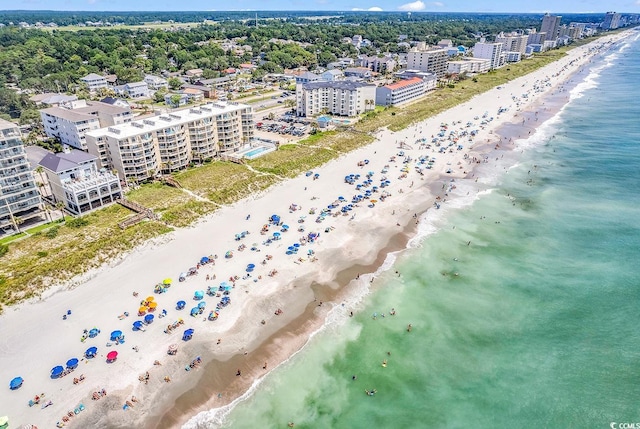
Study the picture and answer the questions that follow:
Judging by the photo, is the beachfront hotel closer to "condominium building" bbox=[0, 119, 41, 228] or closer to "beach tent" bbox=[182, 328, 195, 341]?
"condominium building" bbox=[0, 119, 41, 228]

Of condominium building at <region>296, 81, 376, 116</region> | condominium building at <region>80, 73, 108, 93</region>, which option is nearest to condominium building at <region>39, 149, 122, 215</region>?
condominium building at <region>296, 81, 376, 116</region>

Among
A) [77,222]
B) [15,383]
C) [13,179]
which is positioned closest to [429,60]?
[77,222]

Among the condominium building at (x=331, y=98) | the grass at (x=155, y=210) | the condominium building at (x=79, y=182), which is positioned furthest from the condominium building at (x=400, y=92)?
the condominium building at (x=79, y=182)

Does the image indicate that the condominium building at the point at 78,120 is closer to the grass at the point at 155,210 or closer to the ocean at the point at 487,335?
the grass at the point at 155,210

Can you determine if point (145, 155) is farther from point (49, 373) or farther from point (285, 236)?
point (49, 373)

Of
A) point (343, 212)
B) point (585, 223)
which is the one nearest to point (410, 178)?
point (343, 212)

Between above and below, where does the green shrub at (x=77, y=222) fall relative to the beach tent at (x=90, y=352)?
above
